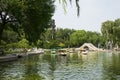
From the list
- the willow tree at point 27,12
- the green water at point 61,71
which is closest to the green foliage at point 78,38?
the willow tree at point 27,12

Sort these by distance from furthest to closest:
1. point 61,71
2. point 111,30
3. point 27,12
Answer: point 111,30 < point 27,12 < point 61,71

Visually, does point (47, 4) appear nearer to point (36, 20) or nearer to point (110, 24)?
point (36, 20)

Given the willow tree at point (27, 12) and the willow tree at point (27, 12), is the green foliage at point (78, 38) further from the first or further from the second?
the willow tree at point (27, 12)

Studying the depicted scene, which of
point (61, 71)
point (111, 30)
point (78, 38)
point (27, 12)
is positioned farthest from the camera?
point (78, 38)

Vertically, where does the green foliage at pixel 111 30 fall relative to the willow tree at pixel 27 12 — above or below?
above

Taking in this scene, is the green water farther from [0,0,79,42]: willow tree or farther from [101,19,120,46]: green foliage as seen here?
[101,19,120,46]: green foliage

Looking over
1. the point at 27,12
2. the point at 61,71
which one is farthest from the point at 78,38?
the point at 61,71

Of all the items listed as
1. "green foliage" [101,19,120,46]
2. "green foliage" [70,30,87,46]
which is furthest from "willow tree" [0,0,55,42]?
"green foliage" [70,30,87,46]

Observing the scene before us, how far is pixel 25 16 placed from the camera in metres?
45.4

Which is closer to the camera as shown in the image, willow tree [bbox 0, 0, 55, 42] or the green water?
the green water

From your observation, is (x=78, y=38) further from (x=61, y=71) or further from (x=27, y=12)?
(x=61, y=71)

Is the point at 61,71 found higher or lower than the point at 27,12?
lower

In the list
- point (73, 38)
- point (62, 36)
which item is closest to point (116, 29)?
point (73, 38)

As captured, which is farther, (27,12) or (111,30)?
(111,30)
